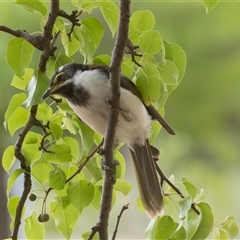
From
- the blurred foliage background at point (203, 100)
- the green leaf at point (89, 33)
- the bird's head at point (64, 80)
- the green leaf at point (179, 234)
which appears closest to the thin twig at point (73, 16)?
the green leaf at point (89, 33)

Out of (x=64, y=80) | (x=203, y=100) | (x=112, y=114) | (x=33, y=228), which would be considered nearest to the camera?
(x=112, y=114)

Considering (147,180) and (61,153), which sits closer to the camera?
(61,153)

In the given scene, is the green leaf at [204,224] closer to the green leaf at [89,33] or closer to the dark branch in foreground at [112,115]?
the dark branch in foreground at [112,115]

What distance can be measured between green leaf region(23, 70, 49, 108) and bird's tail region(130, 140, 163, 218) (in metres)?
0.27

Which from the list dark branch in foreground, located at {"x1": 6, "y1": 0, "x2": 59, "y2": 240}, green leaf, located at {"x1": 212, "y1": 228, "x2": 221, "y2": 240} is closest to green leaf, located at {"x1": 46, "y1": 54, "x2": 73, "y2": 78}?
dark branch in foreground, located at {"x1": 6, "y1": 0, "x2": 59, "y2": 240}

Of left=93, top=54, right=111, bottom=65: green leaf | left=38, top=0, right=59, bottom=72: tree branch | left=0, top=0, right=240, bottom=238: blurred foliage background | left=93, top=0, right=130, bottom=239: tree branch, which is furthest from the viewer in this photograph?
left=0, top=0, right=240, bottom=238: blurred foliage background

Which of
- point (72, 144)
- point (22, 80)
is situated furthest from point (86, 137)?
point (22, 80)

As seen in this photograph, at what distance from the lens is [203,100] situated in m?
1.30

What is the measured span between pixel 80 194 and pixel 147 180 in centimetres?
21

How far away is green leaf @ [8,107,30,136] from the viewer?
28.7 inches

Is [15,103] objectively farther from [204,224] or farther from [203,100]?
[203,100]

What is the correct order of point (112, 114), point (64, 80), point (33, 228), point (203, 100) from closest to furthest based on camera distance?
point (112, 114)
point (33, 228)
point (64, 80)
point (203, 100)

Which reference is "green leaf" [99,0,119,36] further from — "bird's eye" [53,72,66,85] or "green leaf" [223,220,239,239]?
"green leaf" [223,220,239,239]

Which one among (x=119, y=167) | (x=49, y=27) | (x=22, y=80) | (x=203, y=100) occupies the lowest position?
(x=203, y=100)
